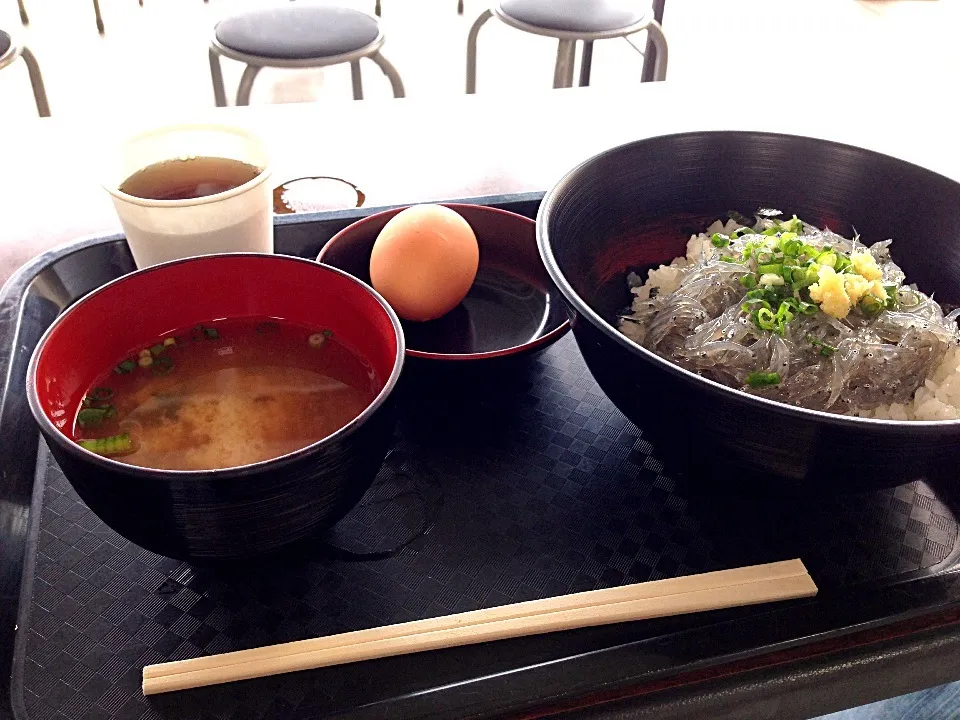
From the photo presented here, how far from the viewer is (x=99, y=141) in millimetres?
1607

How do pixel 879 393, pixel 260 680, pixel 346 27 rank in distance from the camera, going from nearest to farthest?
pixel 260 680
pixel 879 393
pixel 346 27

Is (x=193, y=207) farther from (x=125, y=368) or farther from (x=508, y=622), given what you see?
(x=508, y=622)

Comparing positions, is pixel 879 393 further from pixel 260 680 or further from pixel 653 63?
pixel 653 63

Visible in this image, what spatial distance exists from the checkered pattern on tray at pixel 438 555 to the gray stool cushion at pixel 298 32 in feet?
5.74

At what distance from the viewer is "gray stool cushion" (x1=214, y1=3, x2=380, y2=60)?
2.30 m

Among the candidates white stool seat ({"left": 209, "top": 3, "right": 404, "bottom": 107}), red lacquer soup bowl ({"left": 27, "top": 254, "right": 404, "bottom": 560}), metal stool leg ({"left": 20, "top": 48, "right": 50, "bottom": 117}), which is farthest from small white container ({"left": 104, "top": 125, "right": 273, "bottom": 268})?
metal stool leg ({"left": 20, "top": 48, "right": 50, "bottom": 117})

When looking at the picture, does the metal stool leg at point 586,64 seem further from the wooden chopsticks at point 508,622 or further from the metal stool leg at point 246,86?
the wooden chopsticks at point 508,622

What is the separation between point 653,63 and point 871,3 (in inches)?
83.3

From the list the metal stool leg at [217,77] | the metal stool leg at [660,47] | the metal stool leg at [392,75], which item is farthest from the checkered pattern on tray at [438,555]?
the metal stool leg at [660,47]

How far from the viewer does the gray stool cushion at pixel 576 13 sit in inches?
102

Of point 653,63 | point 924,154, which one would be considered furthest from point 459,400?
point 653,63

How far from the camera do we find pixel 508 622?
0.71 m

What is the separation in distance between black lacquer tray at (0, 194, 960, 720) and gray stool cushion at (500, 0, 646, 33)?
200cm

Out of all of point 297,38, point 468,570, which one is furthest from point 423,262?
point 297,38
